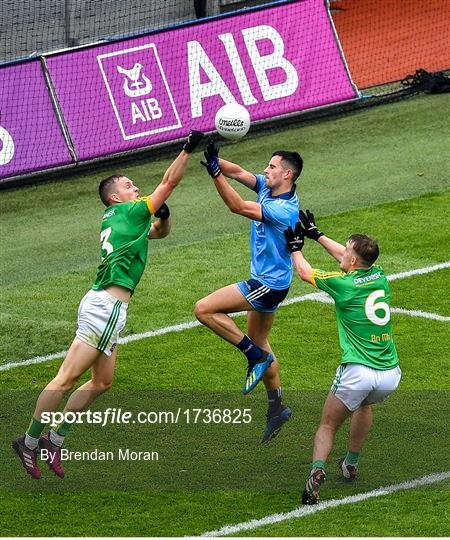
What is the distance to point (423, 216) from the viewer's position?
1734 centimetres

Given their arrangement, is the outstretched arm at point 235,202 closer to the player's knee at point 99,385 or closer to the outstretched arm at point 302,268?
the outstretched arm at point 302,268

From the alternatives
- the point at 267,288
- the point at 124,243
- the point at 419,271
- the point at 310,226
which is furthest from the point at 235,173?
the point at 419,271

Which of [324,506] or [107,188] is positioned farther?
[107,188]

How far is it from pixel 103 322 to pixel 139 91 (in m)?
10.2

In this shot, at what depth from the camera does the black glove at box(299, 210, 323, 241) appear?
34.0 ft

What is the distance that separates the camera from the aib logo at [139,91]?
19.7 m

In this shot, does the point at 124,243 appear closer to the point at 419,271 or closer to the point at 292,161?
the point at 292,161

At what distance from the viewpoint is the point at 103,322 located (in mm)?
10156

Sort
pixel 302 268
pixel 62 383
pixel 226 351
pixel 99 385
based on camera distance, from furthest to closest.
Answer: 1. pixel 226 351
2. pixel 99 385
3. pixel 302 268
4. pixel 62 383

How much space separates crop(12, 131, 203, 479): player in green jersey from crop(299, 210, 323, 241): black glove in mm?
1096

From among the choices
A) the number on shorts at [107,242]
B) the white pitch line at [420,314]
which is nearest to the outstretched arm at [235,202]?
the number on shorts at [107,242]

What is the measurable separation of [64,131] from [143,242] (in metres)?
9.32

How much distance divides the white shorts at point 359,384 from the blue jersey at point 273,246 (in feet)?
5.37

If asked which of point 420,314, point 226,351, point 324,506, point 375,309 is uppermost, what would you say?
point 375,309
